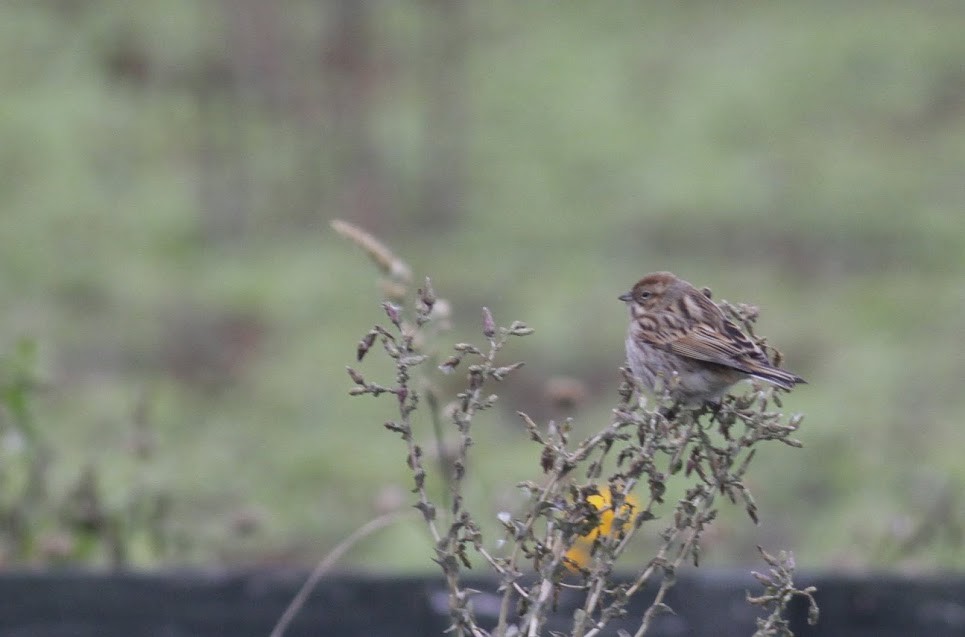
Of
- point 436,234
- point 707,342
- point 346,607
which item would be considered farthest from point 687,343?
point 436,234

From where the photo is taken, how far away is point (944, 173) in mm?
9164

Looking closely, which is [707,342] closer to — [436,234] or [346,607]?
[346,607]

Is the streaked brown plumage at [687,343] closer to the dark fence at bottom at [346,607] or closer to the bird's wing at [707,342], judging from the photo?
the bird's wing at [707,342]

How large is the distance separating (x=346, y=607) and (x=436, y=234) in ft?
18.9

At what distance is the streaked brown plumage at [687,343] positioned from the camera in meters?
2.70

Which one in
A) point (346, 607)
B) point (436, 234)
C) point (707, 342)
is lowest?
point (346, 607)

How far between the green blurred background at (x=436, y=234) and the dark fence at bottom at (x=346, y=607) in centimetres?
56

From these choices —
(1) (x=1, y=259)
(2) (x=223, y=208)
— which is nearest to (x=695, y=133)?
(2) (x=223, y=208)

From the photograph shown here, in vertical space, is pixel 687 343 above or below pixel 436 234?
below

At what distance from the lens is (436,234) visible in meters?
8.63

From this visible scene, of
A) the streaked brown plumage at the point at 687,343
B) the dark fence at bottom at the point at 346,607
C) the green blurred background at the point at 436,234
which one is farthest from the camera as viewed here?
the green blurred background at the point at 436,234

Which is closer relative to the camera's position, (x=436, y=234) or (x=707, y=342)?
(x=707, y=342)

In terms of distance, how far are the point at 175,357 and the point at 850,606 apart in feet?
15.8

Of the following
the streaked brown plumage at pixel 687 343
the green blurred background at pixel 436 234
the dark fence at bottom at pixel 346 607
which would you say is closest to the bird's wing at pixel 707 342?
the streaked brown plumage at pixel 687 343
